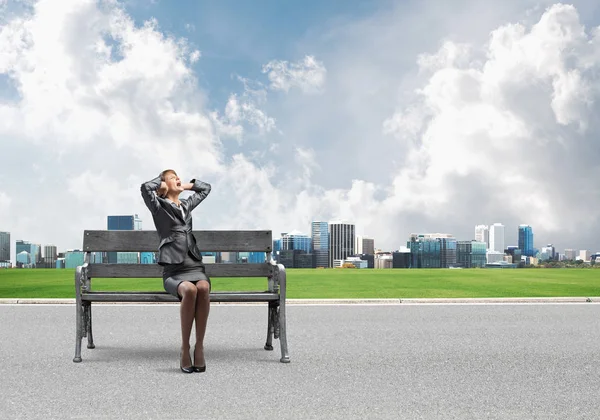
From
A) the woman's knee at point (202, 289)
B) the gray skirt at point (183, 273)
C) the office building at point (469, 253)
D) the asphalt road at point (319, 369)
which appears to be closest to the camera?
the asphalt road at point (319, 369)

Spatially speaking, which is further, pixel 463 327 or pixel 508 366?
pixel 463 327

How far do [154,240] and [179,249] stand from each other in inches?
33.0

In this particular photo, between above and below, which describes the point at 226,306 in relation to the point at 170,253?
below

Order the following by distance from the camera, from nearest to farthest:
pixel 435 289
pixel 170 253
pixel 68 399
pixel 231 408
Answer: pixel 231 408 < pixel 68 399 < pixel 170 253 < pixel 435 289

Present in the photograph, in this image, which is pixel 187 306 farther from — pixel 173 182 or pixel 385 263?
pixel 385 263

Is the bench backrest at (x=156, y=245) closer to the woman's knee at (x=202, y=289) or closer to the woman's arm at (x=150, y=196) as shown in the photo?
the woman's arm at (x=150, y=196)

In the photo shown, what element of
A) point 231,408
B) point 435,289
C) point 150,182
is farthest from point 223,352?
point 435,289

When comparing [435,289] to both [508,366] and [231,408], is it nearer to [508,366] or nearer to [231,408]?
[508,366]

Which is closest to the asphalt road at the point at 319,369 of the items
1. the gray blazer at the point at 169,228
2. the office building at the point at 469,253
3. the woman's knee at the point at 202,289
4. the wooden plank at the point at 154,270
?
the woman's knee at the point at 202,289

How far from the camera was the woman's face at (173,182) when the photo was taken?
5883mm

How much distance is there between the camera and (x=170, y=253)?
5699 mm

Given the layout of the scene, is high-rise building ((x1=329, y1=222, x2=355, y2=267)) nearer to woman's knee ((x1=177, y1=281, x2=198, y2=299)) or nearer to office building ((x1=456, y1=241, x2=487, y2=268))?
office building ((x1=456, y1=241, x2=487, y2=268))

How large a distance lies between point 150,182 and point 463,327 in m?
4.08

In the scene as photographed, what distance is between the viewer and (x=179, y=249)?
5.71 meters
